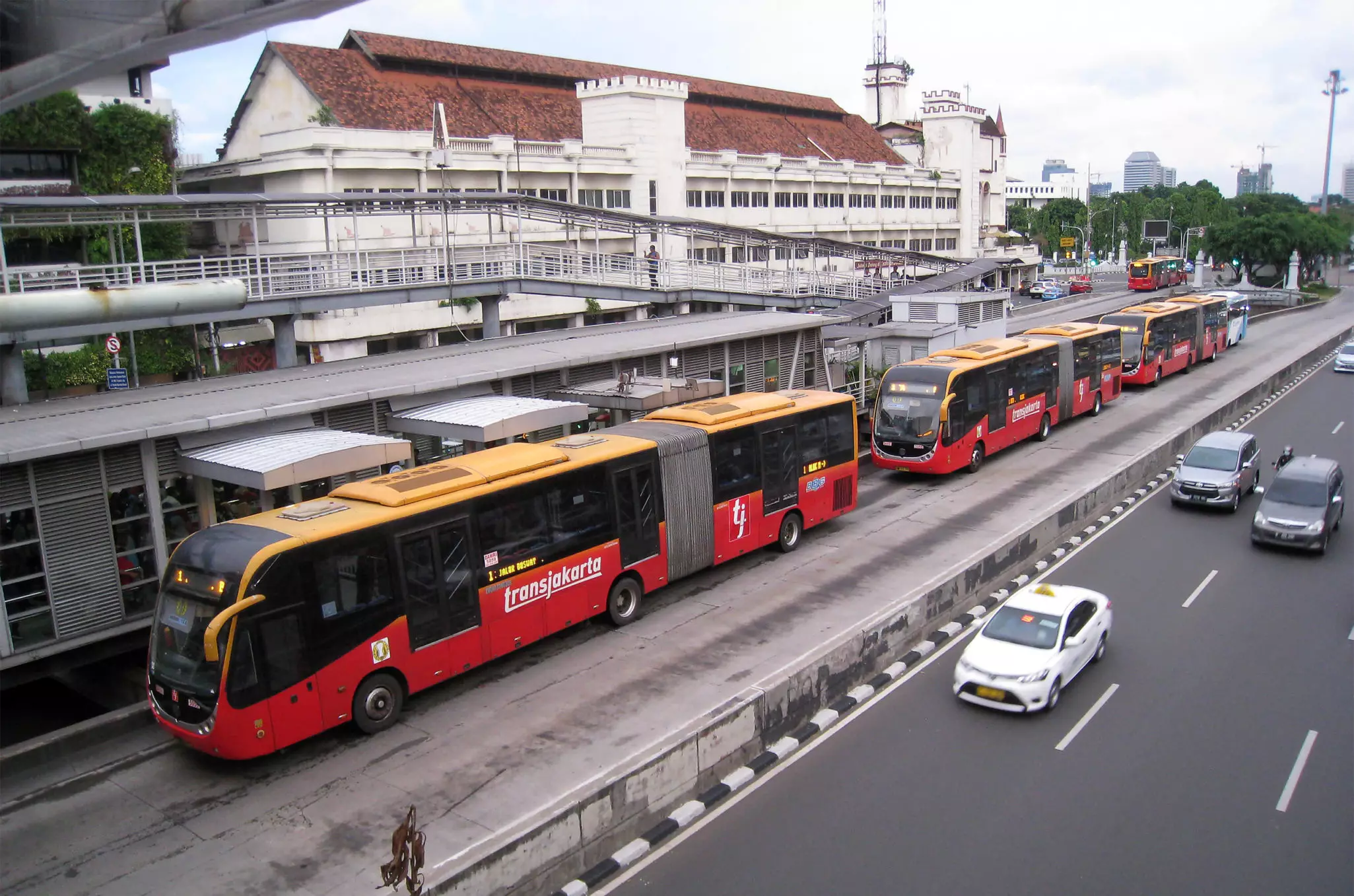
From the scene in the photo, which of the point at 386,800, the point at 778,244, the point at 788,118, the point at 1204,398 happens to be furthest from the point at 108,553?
the point at 788,118

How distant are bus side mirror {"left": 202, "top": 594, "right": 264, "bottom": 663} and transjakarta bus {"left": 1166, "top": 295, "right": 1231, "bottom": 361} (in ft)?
143

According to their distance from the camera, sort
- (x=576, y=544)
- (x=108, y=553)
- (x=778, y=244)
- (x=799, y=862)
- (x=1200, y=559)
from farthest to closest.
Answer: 1. (x=778, y=244)
2. (x=1200, y=559)
3. (x=576, y=544)
4. (x=108, y=553)
5. (x=799, y=862)

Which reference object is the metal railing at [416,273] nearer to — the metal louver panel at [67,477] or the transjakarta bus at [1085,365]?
the metal louver panel at [67,477]

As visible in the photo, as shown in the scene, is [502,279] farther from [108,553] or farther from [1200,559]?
[1200,559]

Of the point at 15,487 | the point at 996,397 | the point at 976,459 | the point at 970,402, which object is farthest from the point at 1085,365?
the point at 15,487

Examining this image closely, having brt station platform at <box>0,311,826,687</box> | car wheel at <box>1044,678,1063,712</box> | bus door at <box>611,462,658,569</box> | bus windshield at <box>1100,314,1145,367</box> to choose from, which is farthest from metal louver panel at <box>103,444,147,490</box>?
bus windshield at <box>1100,314,1145,367</box>

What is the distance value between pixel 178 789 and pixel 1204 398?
36.1 m

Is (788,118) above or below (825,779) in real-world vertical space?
above

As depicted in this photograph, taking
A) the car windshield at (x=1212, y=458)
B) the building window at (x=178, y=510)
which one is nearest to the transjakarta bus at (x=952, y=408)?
the car windshield at (x=1212, y=458)

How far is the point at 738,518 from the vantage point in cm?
1858

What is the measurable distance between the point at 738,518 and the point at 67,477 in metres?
10.7

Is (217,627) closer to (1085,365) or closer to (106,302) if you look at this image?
(106,302)

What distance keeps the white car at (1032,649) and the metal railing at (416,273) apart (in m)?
15.8

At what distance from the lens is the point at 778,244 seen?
4250 cm
